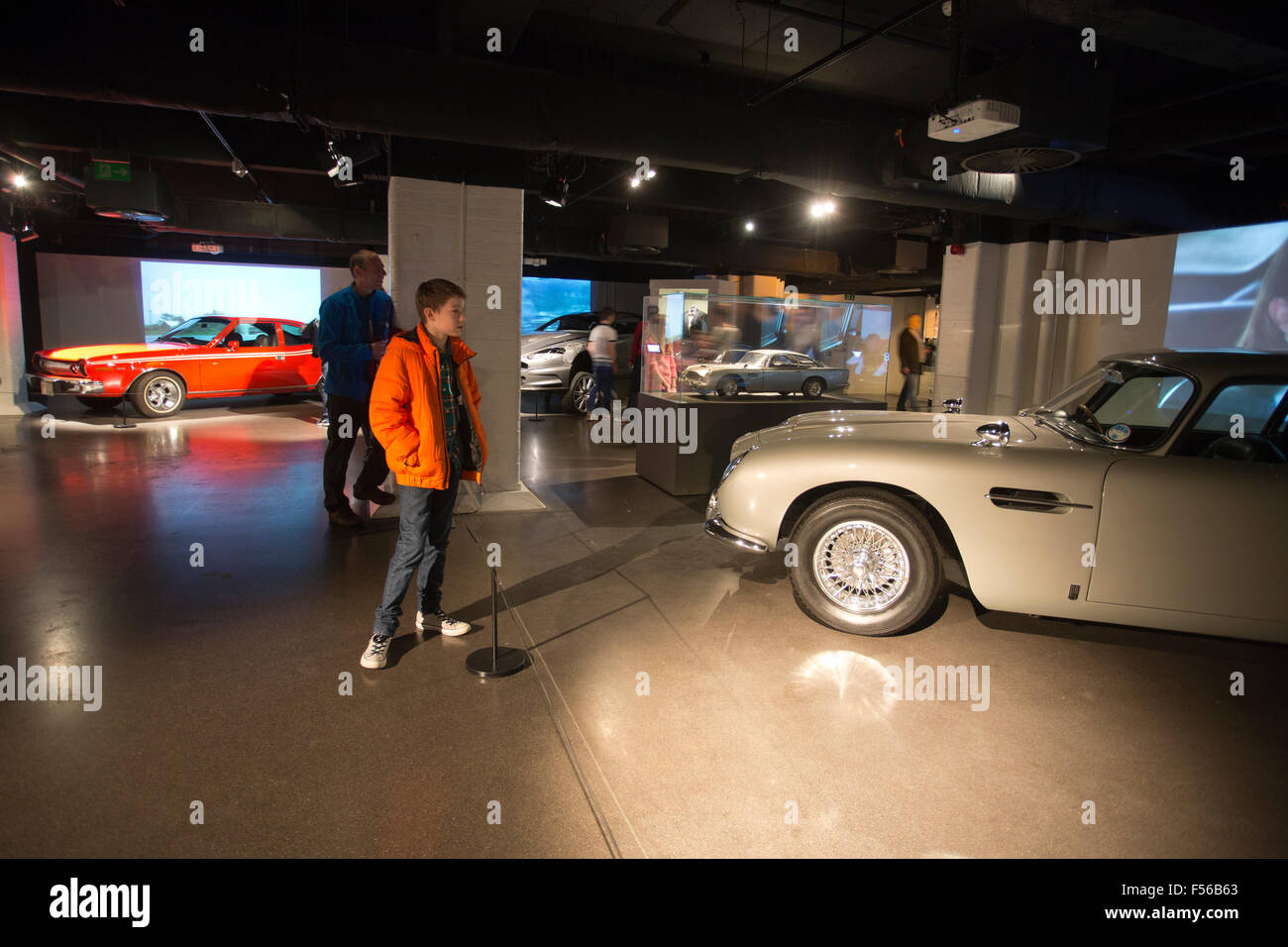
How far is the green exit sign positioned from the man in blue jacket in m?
6.55

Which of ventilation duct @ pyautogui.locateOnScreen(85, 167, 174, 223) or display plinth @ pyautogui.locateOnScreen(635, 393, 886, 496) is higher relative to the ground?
ventilation duct @ pyautogui.locateOnScreen(85, 167, 174, 223)

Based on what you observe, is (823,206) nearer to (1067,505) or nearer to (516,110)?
(516,110)

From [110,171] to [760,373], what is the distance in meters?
9.03

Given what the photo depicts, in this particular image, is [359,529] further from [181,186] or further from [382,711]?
[181,186]

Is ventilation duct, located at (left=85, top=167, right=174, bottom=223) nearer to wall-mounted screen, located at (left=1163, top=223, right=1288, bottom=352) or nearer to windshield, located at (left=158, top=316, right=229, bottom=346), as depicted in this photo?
windshield, located at (left=158, top=316, right=229, bottom=346)

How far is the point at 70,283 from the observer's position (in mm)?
17922

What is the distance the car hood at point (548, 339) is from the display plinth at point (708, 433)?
641cm

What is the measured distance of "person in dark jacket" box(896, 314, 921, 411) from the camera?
10672 mm

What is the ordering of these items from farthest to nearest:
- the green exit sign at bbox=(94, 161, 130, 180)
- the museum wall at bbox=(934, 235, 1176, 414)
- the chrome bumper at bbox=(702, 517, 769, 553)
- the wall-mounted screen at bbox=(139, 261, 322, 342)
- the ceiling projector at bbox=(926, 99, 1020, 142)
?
the wall-mounted screen at bbox=(139, 261, 322, 342)
the museum wall at bbox=(934, 235, 1176, 414)
the green exit sign at bbox=(94, 161, 130, 180)
the ceiling projector at bbox=(926, 99, 1020, 142)
the chrome bumper at bbox=(702, 517, 769, 553)

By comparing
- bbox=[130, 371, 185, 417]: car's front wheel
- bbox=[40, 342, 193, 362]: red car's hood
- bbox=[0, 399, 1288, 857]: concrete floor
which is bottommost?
bbox=[0, 399, 1288, 857]: concrete floor

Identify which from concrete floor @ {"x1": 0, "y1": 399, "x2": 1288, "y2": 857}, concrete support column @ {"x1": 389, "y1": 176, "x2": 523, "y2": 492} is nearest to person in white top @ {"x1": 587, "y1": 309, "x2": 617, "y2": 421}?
concrete support column @ {"x1": 389, "y1": 176, "x2": 523, "y2": 492}

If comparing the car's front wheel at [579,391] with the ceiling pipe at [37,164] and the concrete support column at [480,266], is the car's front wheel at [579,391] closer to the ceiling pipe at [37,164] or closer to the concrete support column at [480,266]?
the concrete support column at [480,266]

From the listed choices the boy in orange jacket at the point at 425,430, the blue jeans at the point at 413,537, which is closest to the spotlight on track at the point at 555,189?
the boy in orange jacket at the point at 425,430

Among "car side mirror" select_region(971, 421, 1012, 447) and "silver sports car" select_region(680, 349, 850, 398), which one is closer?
"car side mirror" select_region(971, 421, 1012, 447)
